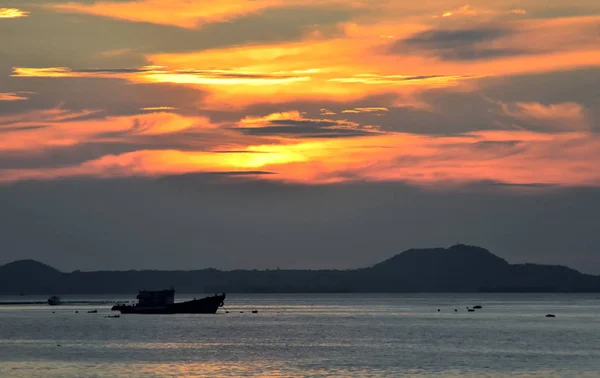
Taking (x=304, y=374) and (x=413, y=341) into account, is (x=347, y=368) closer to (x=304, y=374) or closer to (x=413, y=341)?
(x=304, y=374)

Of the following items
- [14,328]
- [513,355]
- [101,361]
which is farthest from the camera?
[14,328]

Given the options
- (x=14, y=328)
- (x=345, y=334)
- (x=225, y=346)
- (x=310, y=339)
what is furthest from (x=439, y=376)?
(x=14, y=328)

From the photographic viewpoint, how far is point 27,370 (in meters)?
93.6

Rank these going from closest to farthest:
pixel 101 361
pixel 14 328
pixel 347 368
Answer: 1. pixel 347 368
2. pixel 101 361
3. pixel 14 328

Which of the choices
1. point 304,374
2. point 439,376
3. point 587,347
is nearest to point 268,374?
point 304,374

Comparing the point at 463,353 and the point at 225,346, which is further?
Answer: the point at 225,346

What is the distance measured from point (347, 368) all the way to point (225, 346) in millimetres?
37398

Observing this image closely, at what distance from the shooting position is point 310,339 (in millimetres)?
144875

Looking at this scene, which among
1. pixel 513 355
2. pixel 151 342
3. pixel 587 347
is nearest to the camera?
pixel 513 355

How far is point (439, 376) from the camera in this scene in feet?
293

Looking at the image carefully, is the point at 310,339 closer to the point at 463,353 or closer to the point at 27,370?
the point at 463,353

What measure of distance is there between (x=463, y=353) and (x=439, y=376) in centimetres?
2673

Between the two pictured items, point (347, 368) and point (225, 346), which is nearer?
point (347, 368)

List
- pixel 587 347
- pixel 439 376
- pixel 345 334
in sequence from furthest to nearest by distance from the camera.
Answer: pixel 345 334 → pixel 587 347 → pixel 439 376
